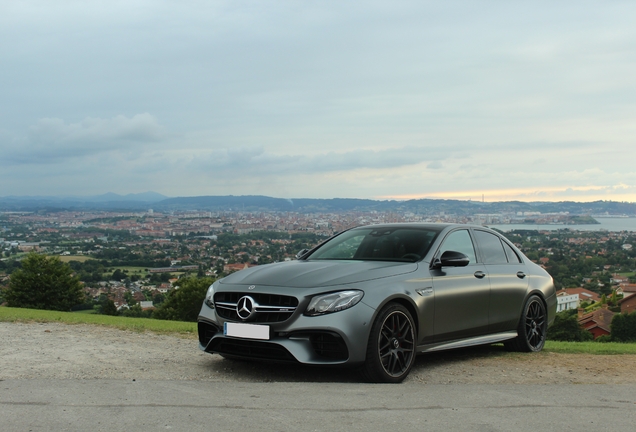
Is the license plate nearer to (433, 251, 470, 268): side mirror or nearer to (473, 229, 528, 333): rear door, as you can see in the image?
(433, 251, 470, 268): side mirror

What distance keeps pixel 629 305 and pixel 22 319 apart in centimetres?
3556

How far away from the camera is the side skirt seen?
7102 mm

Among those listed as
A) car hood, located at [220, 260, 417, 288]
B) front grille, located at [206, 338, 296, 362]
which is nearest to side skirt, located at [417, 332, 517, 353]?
car hood, located at [220, 260, 417, 288]

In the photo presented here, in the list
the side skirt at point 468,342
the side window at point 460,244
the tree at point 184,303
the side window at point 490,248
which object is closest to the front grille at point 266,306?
the side skirt at point 468,342

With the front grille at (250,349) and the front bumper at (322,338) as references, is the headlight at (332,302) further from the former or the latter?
the front grille at (250,349)

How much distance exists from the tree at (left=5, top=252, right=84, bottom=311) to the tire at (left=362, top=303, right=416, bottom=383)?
36.9 m

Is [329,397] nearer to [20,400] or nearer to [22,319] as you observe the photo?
[20,400]

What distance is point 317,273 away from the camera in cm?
663

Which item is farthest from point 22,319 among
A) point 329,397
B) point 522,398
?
point 522,398

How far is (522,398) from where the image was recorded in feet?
18.7

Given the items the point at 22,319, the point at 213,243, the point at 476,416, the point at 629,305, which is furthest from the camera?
the point at 213,243

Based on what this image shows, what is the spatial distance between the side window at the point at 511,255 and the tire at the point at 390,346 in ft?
8.94

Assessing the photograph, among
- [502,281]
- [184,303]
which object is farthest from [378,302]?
[184,303]

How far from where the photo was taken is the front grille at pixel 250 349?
623 centimetres
